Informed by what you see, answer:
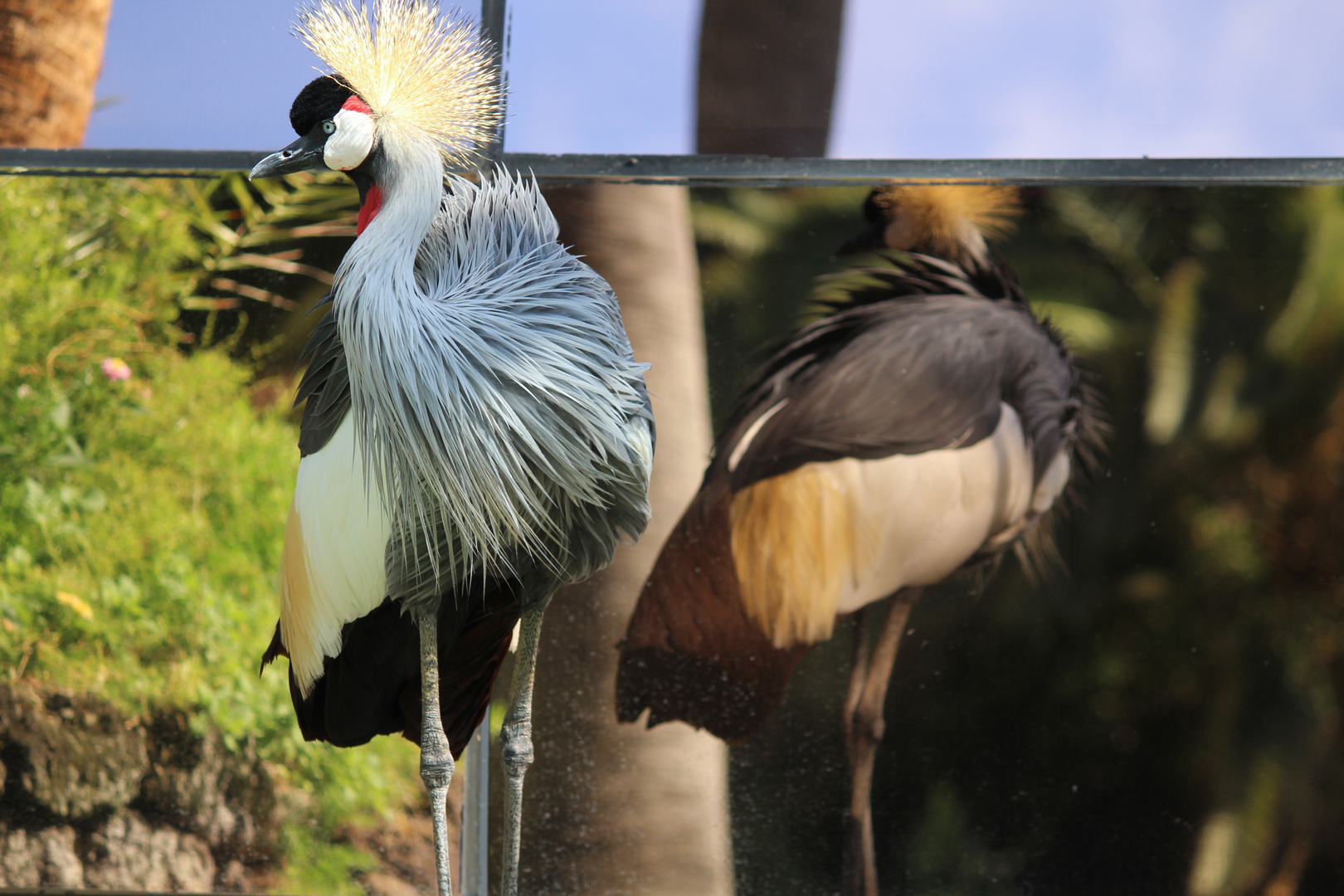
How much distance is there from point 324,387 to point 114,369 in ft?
3.17

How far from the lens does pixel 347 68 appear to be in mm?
1178

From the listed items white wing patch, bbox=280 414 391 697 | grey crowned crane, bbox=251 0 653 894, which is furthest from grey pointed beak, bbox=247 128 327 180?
white wing patch, bbox=280 414 391 697

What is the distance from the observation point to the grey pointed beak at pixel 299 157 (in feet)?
3.94

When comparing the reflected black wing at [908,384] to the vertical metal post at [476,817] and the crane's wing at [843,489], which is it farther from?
the vertical metal post at [476,817]

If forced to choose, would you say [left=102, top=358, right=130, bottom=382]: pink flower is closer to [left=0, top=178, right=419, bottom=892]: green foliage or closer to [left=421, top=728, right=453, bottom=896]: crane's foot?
[left=0, top=178, right=419, bottom=892]: green foliage

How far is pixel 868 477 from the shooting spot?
185 cm

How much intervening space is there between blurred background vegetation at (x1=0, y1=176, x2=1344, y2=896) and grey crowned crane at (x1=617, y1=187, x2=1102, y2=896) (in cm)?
5

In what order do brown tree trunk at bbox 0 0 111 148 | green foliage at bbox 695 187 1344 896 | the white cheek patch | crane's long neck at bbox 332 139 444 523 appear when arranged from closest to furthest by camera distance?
crane's long neck at bbox 332 139 444 523, the white cheek patch, green foliage at bbox 695 187 1344 896, brown tree trunk at bbox 0 0 111 148

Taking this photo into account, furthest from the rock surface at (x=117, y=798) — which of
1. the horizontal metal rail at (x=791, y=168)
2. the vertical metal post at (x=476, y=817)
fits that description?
the horizontal metal rail at (x=791, y=168)

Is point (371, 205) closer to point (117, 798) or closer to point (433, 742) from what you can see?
point (433, 742)

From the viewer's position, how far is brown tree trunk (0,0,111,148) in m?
1.93

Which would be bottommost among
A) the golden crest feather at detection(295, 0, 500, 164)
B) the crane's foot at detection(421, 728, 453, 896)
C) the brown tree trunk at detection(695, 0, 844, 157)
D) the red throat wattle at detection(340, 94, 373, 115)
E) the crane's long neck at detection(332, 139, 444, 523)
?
the crane's foot at detection(421, 728, 453, 896)

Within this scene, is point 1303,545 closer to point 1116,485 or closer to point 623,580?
point 1116,485

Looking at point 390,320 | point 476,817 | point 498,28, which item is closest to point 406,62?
point 390,320
